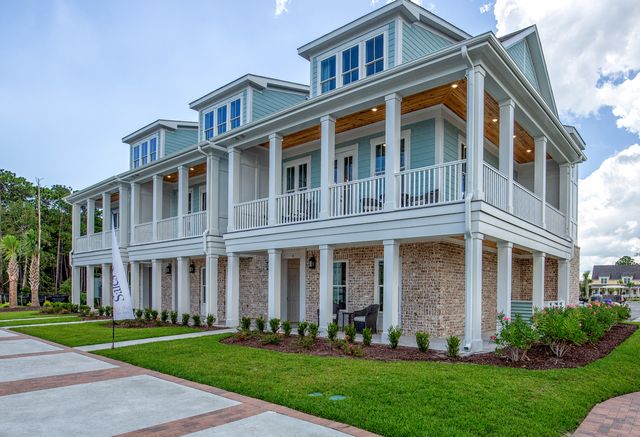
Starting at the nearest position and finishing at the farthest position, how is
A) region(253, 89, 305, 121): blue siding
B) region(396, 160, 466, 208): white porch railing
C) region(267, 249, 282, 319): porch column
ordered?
region(396, 160, 466, 208): white porch railing → region(267, 249, 282, 319): porch column → region(253, 89, 305, 121): blue siding

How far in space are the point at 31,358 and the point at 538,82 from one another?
54.9 feet

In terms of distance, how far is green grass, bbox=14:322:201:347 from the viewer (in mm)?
11923

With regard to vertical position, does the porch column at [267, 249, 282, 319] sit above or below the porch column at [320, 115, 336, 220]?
below

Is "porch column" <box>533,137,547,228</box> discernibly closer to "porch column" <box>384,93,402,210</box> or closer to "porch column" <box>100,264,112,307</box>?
"porch column" <box>384,93,402,210</box>

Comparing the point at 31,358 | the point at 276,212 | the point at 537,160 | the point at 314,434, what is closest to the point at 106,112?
the point at 276,212

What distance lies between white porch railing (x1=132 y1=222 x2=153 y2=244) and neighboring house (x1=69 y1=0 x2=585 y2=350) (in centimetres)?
20

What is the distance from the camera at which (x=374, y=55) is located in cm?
1274

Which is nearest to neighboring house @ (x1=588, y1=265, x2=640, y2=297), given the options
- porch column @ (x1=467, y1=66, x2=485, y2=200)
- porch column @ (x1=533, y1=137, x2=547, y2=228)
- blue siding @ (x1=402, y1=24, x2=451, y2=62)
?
porch column @ (x1=533, y1=137, x2=547, y2=228)

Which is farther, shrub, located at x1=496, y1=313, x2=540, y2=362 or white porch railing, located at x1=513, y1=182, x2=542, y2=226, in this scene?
white porch railing, located at x1=513, y1=182, x2=542, y2=226

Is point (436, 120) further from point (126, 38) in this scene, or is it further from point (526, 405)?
point (126, 38)

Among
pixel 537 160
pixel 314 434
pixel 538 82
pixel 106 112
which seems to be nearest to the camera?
pixel 314 434

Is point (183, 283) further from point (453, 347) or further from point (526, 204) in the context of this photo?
point (526, 204)

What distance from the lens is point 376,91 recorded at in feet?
35.2

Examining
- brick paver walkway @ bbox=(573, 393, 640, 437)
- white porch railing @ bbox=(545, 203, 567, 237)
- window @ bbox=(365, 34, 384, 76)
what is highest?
window @ bbox=(365, 34, 384, 76)
